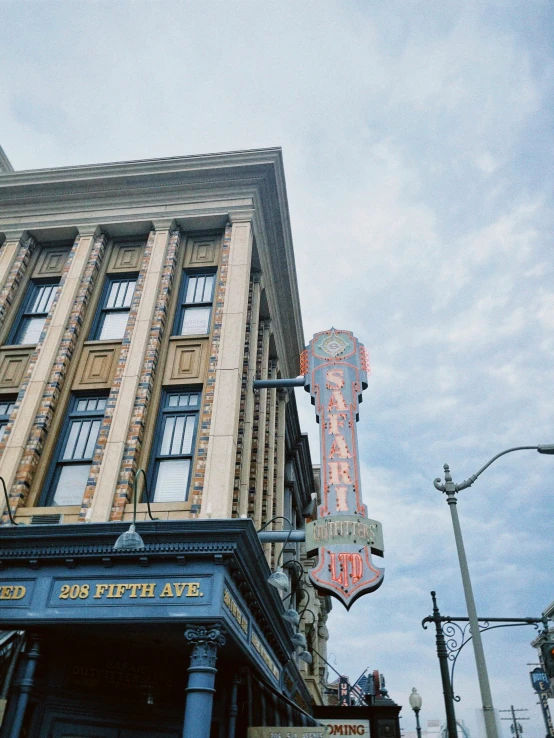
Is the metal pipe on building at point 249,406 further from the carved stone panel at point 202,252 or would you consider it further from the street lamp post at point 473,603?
the street lamp post at point 473,603

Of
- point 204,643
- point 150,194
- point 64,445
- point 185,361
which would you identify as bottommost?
point 204,643

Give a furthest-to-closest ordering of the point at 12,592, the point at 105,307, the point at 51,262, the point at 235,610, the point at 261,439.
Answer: the point at 51,262 < the point at 261,439 < the point at 105,307 < the point at 235,610 < the point at 12,592

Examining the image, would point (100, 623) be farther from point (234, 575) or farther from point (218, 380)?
point (218, 380)

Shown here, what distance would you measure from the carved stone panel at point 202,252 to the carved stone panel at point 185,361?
2.87 metres

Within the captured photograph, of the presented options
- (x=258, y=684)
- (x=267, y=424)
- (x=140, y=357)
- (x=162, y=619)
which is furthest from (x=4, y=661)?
(x=267, y=424)

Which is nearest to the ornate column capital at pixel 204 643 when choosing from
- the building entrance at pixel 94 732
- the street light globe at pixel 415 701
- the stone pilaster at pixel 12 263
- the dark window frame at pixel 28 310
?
the building entrance at pixel 94 732

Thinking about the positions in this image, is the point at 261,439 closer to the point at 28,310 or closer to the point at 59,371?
the point at 59,371

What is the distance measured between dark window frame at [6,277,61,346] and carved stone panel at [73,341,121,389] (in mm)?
1723

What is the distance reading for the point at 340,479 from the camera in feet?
44.8

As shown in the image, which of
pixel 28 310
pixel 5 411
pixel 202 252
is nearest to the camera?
pixel 5 411

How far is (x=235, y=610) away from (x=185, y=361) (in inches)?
238

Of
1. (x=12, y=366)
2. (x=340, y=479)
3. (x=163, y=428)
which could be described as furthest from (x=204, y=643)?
(x=12, y=366)

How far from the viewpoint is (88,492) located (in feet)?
39.9

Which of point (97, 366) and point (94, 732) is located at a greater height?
point (97, 366)
